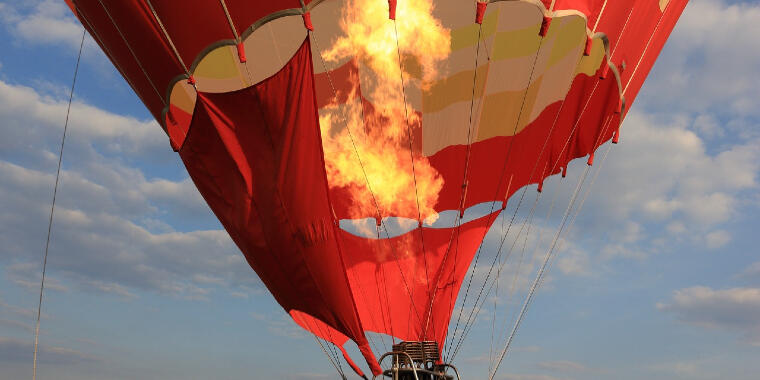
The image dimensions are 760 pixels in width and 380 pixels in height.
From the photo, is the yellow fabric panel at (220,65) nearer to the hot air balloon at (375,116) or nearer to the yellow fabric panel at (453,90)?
the hot air balloon at (375,116)

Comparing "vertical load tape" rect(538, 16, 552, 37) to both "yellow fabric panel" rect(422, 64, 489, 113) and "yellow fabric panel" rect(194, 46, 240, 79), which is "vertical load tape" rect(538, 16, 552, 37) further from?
"yellow fabric panel" rect(194, 46, 240, 79)

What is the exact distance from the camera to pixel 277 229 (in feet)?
26.7

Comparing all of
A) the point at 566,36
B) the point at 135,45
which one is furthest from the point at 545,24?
the point at 135,45

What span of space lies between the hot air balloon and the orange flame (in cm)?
3

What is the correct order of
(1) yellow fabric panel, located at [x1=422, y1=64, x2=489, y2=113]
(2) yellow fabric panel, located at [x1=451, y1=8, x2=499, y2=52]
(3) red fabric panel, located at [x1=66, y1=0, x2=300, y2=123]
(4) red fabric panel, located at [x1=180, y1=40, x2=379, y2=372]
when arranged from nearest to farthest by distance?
(3) red fabric panel, located at [x1=66, y1=0, x2=300, y2=123] → (4) red fabric panel, located at [x1=180, y1=40, x2=379, y2=372] → (2) yellow fabric panel, located at [x1=451, y1=8, x2=499, y2=52] → (1) yellow fabric panel, located at [x1=422, y1=64, x2=489, y2=113]

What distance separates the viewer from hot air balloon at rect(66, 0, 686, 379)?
796cm

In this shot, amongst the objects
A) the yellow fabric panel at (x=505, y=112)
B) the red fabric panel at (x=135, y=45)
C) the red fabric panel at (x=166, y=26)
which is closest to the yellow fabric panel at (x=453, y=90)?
the yellow fabric panel at (x=505, y=112)

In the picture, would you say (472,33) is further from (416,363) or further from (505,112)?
(416,363)

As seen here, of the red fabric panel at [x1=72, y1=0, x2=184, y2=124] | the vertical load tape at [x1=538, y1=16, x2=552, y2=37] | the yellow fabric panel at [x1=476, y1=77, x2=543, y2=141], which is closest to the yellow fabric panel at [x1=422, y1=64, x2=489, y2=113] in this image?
the yellow fabric panel at [x1=476, y1=77, x2=543, y2=141]

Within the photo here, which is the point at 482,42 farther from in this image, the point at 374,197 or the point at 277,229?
the point at 277,229

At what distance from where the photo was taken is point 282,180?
802 centimetres

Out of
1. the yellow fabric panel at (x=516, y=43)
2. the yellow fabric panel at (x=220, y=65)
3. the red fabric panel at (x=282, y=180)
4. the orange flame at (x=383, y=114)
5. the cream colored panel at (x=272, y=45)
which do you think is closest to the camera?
the red fabric panel at (x=282, y=180)

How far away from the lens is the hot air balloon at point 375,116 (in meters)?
A: 7.96

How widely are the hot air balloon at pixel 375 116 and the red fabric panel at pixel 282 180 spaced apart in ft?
0.06
